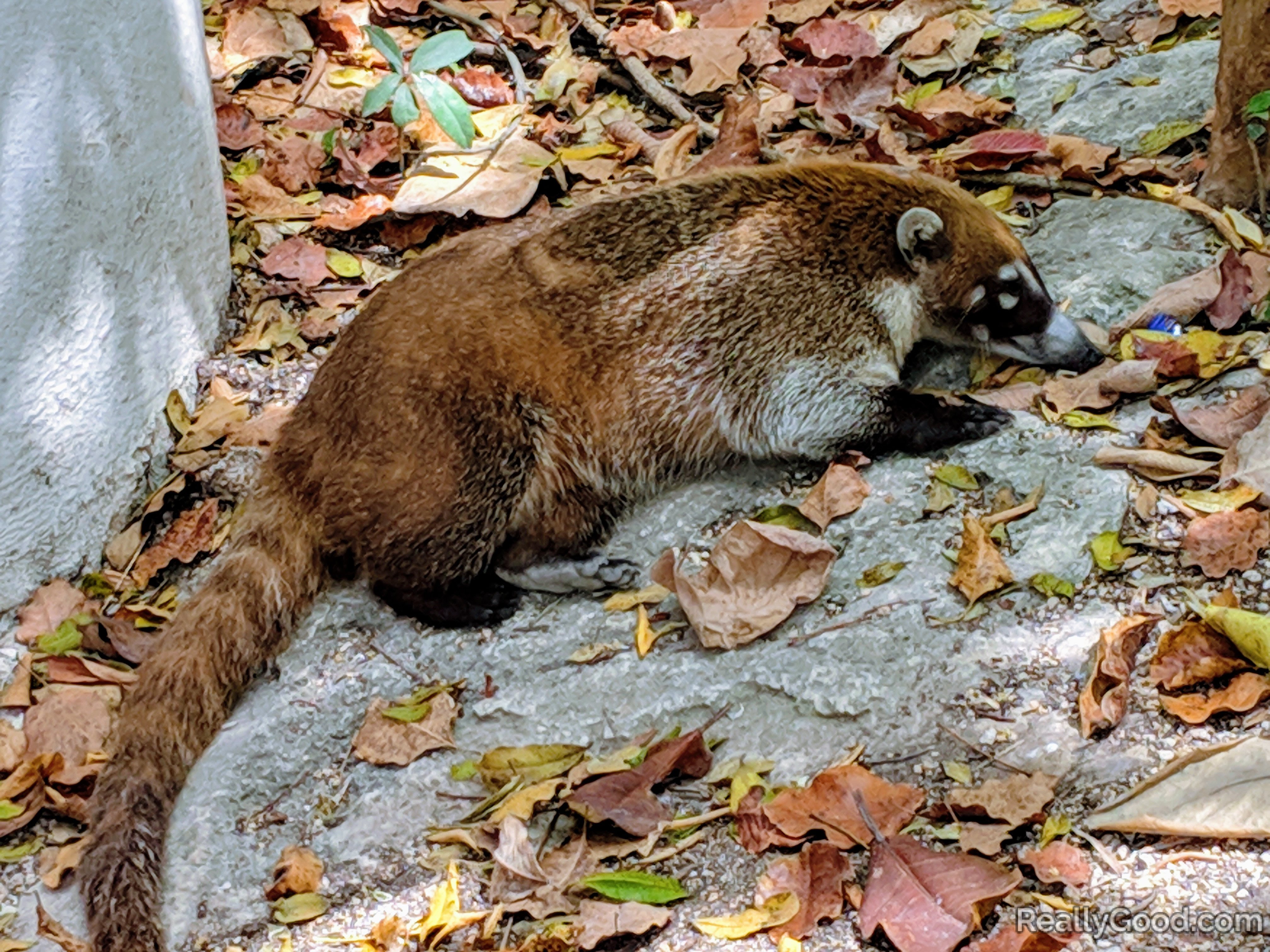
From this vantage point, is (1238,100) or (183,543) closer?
(1238,100)

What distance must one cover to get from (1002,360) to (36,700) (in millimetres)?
3223

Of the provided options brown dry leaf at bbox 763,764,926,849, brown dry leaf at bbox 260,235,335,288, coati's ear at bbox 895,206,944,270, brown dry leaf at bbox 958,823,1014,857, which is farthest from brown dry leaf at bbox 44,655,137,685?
coati's ear at bbox 895,206,944,270

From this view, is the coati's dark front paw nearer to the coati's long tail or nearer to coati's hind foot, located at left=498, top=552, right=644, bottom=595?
coati's hind foot, located at left=498, top=552, right=644, bottom=595

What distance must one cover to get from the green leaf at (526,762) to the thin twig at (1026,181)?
9.41 feet

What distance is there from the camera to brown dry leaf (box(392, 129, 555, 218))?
227 inches

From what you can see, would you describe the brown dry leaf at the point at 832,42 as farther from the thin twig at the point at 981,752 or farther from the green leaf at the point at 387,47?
the thin twig at the point at 981,752

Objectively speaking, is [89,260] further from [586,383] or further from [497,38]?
[497,38]

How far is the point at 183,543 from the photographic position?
4.80 meters

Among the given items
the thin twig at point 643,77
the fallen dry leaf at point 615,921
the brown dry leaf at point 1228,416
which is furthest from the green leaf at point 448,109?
the fallen dry leaf at point 615,921

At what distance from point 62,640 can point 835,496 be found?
2.37 metres

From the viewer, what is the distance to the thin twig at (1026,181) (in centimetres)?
522

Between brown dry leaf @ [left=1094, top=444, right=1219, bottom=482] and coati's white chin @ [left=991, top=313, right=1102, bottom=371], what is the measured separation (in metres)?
0.55

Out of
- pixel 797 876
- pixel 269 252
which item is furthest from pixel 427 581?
pixel 269 252

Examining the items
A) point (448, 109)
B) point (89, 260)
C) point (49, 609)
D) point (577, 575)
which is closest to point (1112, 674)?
point (577, 575)
